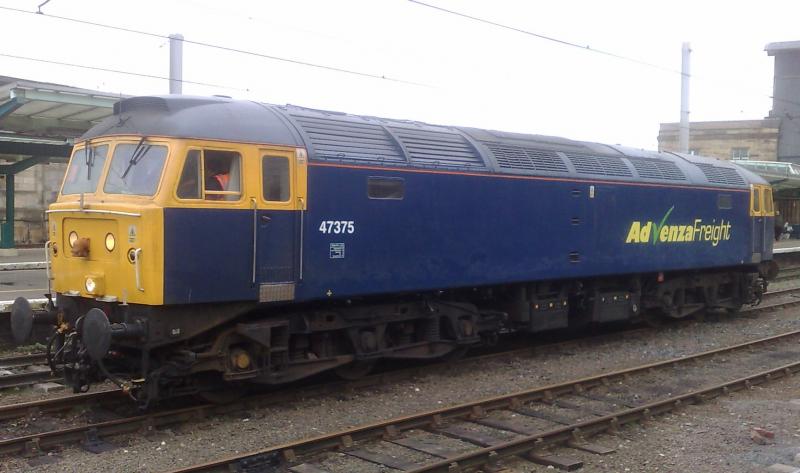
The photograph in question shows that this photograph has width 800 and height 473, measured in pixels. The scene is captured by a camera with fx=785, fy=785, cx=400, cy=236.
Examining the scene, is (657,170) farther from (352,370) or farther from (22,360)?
(22,360)

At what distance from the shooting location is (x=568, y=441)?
311 inches

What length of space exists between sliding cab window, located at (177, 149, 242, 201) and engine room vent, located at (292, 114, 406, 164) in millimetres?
1024

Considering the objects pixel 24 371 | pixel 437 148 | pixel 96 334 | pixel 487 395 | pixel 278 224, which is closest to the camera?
pixel 96 334

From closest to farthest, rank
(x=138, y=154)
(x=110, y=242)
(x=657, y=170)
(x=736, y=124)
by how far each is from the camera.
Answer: (x=110, y=242), (x=138, y=154), (x=657, y=170), (x=736, y=124)

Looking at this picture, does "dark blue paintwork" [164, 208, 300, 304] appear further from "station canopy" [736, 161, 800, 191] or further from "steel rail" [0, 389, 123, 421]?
"station canopy" [736, 161, 800, 191]

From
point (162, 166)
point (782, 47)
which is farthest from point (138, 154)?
point (782, 47)

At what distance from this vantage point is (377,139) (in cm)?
998

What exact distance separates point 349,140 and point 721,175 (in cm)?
975

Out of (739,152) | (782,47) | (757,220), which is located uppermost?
(782,47)

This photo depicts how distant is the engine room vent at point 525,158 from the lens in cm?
1151

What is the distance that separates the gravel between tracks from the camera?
7.19 meters

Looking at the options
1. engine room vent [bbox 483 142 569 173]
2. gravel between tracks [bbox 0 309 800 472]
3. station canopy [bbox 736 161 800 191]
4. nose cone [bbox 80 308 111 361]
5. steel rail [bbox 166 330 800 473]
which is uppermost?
station canopy [bbox 736 161 800 191]

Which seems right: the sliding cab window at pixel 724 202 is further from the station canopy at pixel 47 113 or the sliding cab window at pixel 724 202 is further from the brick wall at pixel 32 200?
the brick wall at pixel 32 200

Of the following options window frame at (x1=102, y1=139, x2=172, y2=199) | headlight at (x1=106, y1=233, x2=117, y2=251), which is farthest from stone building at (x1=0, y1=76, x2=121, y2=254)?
headlight at (x1=106, y1=233, x2=117, y2=251)
